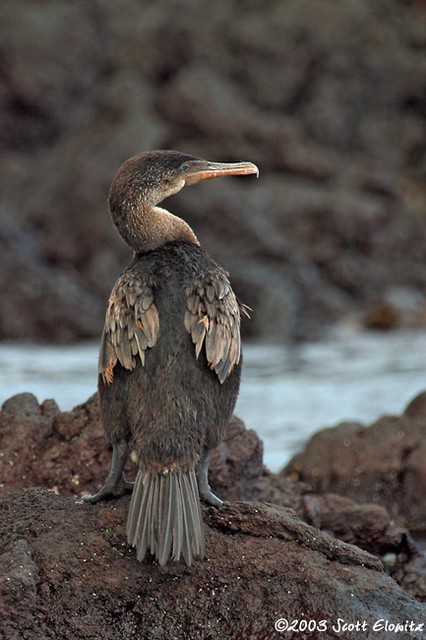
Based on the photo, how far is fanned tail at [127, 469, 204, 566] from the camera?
121 inches

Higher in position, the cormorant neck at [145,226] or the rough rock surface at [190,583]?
the cormorant neck at [145,226]

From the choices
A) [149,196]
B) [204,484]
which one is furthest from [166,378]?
[149,196]

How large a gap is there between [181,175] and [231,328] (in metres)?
0.66

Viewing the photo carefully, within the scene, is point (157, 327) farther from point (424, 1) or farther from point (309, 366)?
point (424, 1)

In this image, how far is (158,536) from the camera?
3094mm

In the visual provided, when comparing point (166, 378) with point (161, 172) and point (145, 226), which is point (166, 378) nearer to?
point (145, 226)

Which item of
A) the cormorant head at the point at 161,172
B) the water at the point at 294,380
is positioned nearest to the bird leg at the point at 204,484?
the cormorant head at the point at 161,172

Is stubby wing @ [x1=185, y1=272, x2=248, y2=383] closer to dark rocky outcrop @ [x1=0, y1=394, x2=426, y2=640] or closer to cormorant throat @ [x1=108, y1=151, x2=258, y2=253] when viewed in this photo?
cormorant throat @ [x1=108, y1=151, x2=258, y2=253]

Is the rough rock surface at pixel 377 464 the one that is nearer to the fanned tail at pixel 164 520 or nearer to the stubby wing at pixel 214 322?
the stubby wing at pixel 214 322

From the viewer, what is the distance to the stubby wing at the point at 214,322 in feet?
11.1

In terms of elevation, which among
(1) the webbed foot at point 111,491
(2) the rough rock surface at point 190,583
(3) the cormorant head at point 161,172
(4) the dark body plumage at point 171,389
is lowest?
(2) the rough rock surface at point 190,583

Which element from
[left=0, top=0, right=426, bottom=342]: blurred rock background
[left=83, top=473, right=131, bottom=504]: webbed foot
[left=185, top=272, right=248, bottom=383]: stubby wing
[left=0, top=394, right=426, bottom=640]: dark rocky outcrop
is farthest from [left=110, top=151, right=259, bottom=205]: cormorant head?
[left=0, top=0, right=426, bottom=342]: blurred rock background

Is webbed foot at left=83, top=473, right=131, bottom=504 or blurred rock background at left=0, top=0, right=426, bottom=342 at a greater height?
blurred rock background at left=0, top=0, right=426, bottom=342

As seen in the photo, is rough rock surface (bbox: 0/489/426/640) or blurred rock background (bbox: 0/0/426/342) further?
blurred rock background (bbox: 0/0/426/342)
